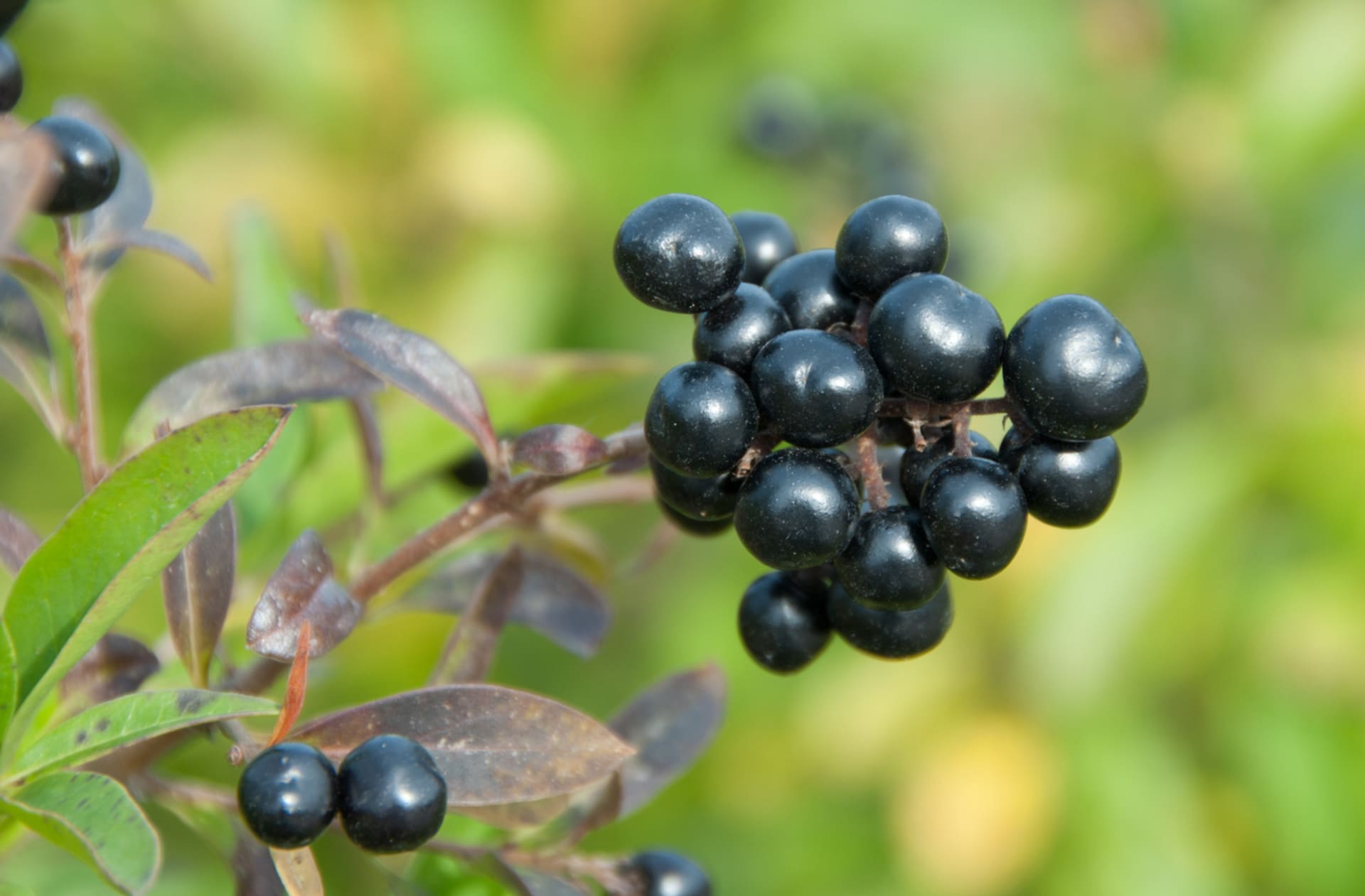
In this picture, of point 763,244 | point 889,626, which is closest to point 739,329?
point 763,244

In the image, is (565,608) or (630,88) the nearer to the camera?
(565,608)

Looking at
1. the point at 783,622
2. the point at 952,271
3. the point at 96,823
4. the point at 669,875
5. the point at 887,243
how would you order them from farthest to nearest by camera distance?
the point at 952,271, the point at 669,875, the point at 783,622, the point at 887,243, the point at 96,823

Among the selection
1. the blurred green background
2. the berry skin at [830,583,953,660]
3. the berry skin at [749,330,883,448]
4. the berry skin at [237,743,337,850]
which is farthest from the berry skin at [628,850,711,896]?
the blurred green background

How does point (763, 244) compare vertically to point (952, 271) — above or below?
above

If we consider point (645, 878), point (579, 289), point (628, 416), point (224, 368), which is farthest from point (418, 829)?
point (579, 289)

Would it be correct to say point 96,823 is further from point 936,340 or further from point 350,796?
point 936,340

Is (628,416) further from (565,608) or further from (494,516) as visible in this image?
(494,516)

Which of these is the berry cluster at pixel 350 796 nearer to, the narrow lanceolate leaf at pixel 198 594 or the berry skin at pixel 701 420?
the narrow lanceolate leaf at pixel 198 594
